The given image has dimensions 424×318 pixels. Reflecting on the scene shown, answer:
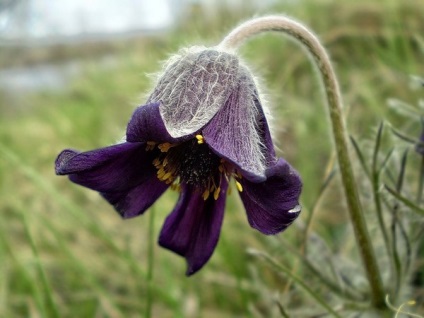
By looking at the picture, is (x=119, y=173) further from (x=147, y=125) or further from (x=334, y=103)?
(x=334, y=103)

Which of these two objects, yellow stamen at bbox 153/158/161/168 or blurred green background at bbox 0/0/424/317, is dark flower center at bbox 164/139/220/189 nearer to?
yellow stamen at bbox 153/158/161/168

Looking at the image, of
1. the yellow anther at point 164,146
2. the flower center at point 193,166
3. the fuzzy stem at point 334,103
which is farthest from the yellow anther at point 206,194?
the fuzzy stem at point 334,103

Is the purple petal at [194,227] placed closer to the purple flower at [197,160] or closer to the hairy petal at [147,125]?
the purple flower at [197,160]

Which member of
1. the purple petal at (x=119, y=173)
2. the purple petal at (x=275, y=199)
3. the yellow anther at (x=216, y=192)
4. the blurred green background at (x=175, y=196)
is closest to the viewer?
the purple petal at (x=275, y=199)

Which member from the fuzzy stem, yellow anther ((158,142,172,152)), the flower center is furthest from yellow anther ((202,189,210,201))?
the fuzzy stem

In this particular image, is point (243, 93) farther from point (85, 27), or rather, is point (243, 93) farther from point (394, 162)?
point (85, 27)

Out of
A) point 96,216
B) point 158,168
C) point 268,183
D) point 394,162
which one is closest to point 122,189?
point 158,168
